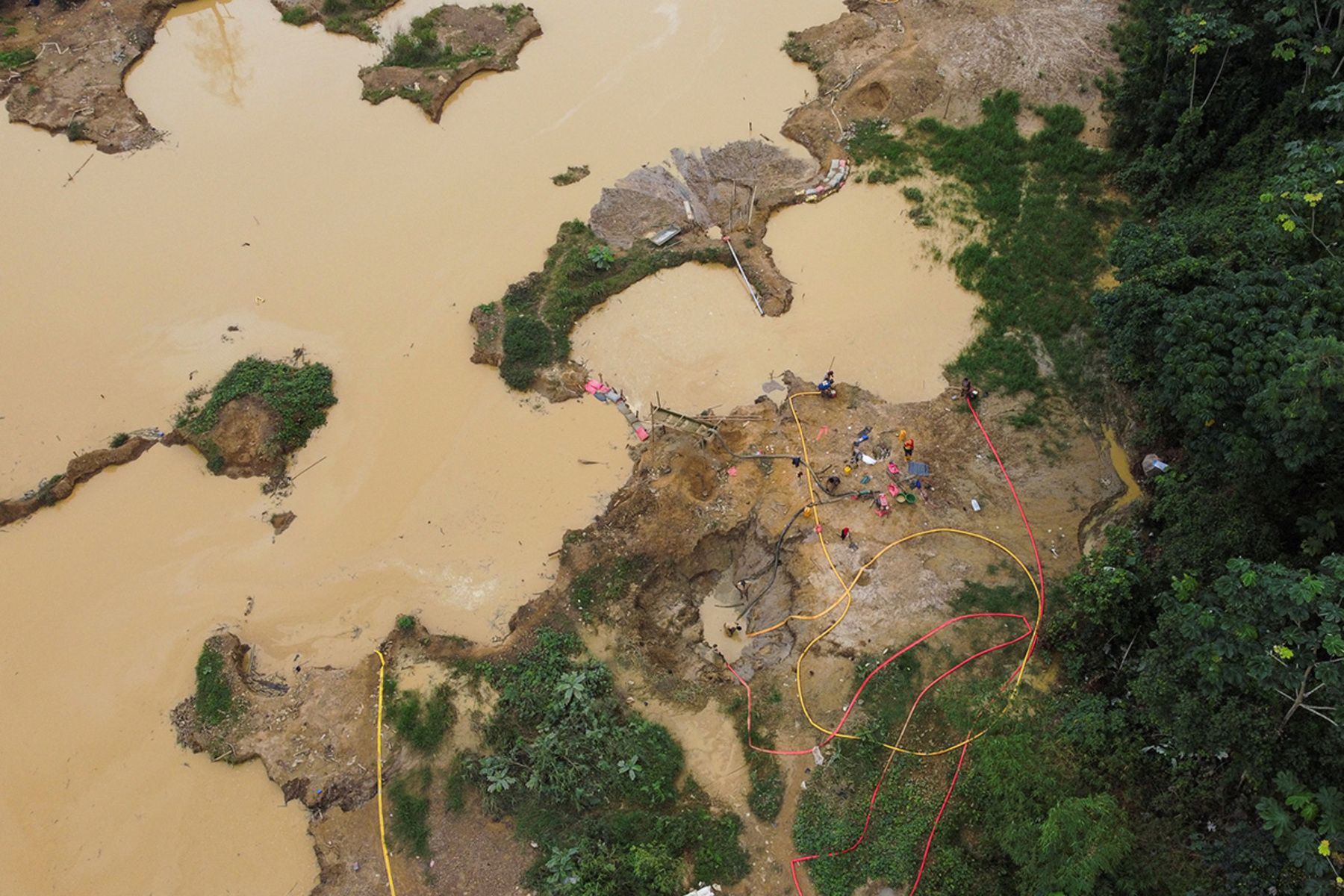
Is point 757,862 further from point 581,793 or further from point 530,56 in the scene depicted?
point 530,56

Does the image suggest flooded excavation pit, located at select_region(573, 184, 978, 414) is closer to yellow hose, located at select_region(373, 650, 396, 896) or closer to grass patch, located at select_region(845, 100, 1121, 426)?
grass patch, located at select_region(845, 100, 1121, 426)

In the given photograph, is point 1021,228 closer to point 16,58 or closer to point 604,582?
point 604,582

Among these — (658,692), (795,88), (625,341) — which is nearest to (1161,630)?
(658,692)

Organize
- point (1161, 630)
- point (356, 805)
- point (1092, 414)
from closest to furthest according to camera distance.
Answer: point (1161, 630)
point (356, 805)
point (1092, 414)

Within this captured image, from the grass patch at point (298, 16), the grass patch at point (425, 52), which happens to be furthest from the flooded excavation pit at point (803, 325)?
the grass patch at point (298, 16)

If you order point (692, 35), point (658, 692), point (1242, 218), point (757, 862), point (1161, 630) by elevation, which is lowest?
point (757, 862)

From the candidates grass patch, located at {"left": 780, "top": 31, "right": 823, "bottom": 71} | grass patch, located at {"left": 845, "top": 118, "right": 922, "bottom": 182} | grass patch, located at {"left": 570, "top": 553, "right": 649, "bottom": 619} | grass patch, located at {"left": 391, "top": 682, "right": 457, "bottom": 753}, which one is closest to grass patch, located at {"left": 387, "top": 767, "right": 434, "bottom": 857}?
grass patch, located at {"left": 391, "top": 682, "right": 457, "bottom": 753}
